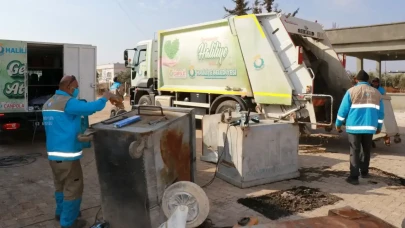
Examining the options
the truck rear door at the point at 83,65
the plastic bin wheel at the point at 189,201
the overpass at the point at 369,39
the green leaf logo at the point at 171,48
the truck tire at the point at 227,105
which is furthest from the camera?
the overpass at the point at 369,39

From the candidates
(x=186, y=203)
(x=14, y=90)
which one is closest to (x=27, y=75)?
(x=14, y=90)

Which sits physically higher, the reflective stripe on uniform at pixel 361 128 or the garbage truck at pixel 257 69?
the garbage truck at pixel 257 69

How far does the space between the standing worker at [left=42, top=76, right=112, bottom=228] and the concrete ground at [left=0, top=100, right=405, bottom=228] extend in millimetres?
367

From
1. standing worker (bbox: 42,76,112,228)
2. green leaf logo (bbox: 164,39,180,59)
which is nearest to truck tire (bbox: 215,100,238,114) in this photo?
green leaf logo (bbox: 164,39,180,59)

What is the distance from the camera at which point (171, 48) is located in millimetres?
9859

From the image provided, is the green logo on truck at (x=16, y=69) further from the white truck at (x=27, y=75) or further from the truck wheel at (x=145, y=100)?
the truck wheel at (x=145, y=100)

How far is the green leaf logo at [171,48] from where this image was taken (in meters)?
9.67

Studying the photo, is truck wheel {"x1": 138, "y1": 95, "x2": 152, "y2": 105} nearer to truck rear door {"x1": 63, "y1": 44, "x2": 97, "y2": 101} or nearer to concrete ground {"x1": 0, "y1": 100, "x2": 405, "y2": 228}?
truck rear door {"x1": 63, "y1": 44, "x2": 97, "y2": 101}

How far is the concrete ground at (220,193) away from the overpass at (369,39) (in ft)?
31.4

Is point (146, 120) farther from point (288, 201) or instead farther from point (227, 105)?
point (227, 105)

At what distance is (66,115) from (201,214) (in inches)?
61.5

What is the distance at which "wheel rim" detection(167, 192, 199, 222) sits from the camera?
2926mm

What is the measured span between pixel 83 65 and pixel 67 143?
16.5 ft

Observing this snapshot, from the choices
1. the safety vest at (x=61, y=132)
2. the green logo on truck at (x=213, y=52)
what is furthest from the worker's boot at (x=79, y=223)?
the green logo on truck at (x=213, y=52)
